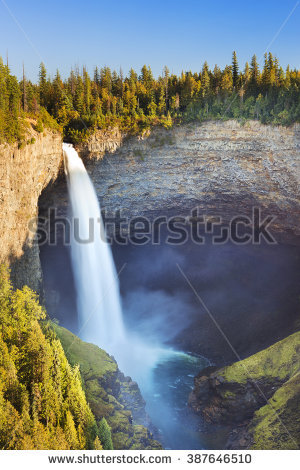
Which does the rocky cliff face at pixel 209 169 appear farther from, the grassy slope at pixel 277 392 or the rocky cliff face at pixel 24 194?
the grassy slope at pixel 277 392

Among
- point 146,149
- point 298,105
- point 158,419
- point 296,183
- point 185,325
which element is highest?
point 298,105

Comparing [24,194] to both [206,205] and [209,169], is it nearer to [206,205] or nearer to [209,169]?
[209,169]

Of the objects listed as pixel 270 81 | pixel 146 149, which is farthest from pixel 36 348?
pixel 270 81

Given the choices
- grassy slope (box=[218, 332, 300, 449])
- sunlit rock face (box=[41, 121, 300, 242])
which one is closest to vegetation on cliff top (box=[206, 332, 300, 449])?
grassy slope (box=[218, 332, 300, 449])

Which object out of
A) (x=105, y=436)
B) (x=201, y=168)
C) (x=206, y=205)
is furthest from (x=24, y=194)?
(x=206, y=205)

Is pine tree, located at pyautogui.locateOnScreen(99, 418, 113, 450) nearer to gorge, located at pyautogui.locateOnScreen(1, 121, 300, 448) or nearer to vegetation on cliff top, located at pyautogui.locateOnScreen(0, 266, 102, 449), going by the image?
vegetation on cliff top, located at pyautogui.locateOnScreen(0, 266, 102, 449)
